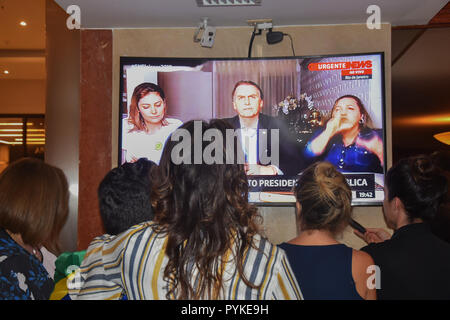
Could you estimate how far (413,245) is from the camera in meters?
1.71

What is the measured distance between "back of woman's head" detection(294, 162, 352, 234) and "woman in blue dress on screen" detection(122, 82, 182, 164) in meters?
1.71

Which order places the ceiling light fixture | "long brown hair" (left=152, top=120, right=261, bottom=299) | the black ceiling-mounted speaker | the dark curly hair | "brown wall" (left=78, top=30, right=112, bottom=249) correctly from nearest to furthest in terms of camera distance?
1. "long brown hair" (left=152, top=120, right=261, bottom=299)
2. the dark curly hair
3. the ceiling light fixture
4. the black ceiling-mounted speaker
5. "brown wall" (left=78, top=30, right=112, bottom=249)

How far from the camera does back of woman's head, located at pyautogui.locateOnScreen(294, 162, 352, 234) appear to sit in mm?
1651

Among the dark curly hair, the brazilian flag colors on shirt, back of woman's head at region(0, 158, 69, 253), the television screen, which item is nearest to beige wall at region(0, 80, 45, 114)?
the television screen

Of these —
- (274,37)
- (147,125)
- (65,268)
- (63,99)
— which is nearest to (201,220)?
(65,268)

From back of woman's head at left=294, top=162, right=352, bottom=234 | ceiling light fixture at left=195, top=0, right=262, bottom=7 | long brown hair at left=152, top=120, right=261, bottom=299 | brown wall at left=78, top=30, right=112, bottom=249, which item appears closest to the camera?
long brown hair at left=152, top=120, right=261, bottom=299

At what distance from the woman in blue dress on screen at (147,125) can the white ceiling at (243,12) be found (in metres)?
0.54

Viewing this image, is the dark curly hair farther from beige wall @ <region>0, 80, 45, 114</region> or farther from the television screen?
beige wall @ <region>0, 80, 45, 114</region>

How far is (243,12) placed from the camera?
3.13m

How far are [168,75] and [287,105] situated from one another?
941mm

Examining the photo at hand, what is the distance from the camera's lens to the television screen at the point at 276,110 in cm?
310

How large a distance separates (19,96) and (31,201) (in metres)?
6.44

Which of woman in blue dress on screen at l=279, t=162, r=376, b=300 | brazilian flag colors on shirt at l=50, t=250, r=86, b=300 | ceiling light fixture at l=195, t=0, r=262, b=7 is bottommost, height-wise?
brazilian flag colors on shirt at l=50, t=250, r=86, b=300
